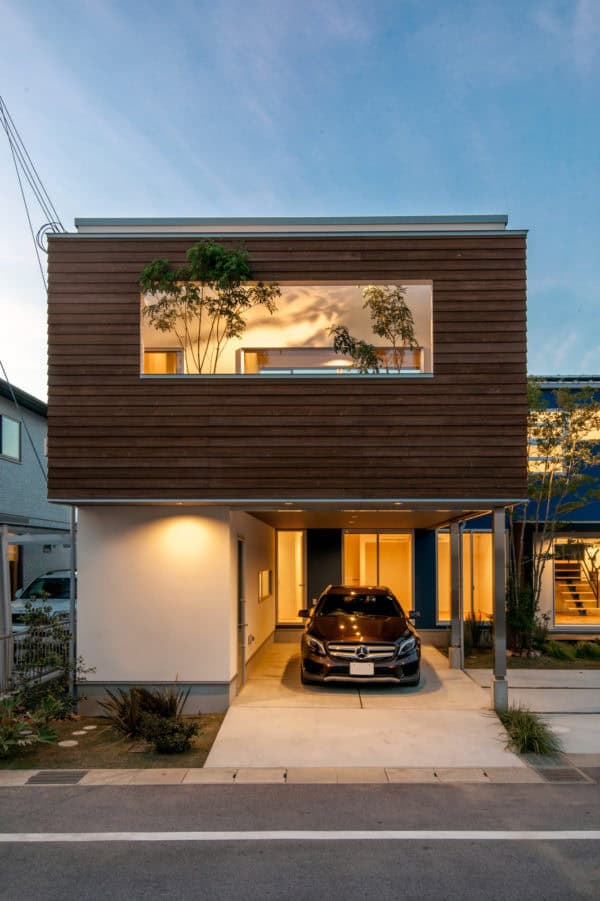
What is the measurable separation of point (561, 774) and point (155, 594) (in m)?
5.29

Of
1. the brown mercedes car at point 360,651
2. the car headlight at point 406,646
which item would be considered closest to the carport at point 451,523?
the brown mercedes car at point 360,651

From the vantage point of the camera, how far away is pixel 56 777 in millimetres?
7113

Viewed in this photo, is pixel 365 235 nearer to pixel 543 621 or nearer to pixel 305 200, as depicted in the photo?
pixel 543 621

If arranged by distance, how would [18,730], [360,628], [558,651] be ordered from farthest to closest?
[558,651]
[360,628]
[18,730]

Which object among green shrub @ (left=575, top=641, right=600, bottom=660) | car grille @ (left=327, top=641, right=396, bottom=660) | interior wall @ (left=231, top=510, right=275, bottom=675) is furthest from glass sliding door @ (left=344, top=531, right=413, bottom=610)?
car grille @ (left=327, top=641, right=396, bottom=660)

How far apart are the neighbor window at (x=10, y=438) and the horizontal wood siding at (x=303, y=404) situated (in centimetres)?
1028

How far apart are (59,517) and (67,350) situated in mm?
14650

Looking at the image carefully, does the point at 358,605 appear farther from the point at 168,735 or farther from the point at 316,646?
the point at 168,735

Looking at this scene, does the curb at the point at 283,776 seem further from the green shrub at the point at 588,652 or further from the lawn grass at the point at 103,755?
the green shrub at the point at 588,652

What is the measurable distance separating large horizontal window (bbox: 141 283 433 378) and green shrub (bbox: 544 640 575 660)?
7184mm

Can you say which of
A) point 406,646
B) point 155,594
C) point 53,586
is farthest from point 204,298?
point 53,586

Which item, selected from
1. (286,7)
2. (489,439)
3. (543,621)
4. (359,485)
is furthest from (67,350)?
(543,621)

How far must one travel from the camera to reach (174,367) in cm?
1009

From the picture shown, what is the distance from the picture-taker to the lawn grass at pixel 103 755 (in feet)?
24.5
